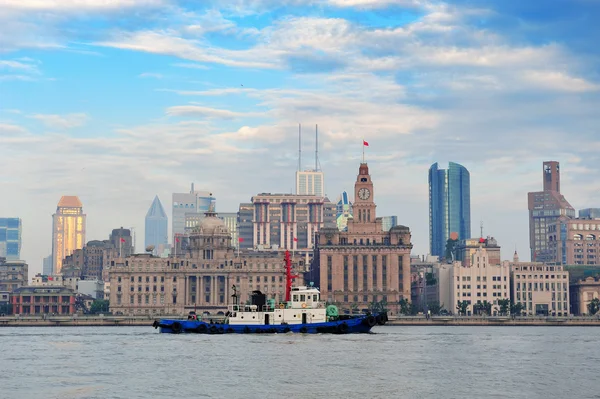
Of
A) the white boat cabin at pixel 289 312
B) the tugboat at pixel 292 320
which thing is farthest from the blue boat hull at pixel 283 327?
the white boat cabin at pixel 289 312

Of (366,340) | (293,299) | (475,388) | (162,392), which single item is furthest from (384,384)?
(293,299)

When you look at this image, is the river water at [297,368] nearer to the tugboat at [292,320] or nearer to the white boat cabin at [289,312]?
the tugboat at [292,320]

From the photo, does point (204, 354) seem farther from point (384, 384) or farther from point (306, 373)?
point (384, 384)

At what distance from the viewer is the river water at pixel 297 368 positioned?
103 meters

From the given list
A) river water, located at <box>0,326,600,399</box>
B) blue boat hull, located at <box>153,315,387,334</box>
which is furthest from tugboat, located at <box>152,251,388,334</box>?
river water, located at <box>0,326,600,399</box>

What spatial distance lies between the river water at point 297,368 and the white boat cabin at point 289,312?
8.20 meters

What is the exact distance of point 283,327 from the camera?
179 meters

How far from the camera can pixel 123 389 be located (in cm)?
10375

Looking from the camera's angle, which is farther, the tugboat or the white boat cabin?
the white boat cabin

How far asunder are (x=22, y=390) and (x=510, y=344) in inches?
3490

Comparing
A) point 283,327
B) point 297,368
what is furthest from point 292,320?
point 297,368

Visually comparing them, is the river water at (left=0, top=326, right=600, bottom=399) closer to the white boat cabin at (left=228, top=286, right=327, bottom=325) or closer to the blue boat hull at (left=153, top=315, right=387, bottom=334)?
the blue boat hull at (left=153, top=315, right=387, bottom=334)

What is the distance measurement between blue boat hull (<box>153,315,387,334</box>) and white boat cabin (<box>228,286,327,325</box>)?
151 cm

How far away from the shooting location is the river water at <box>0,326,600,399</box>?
103 metres
